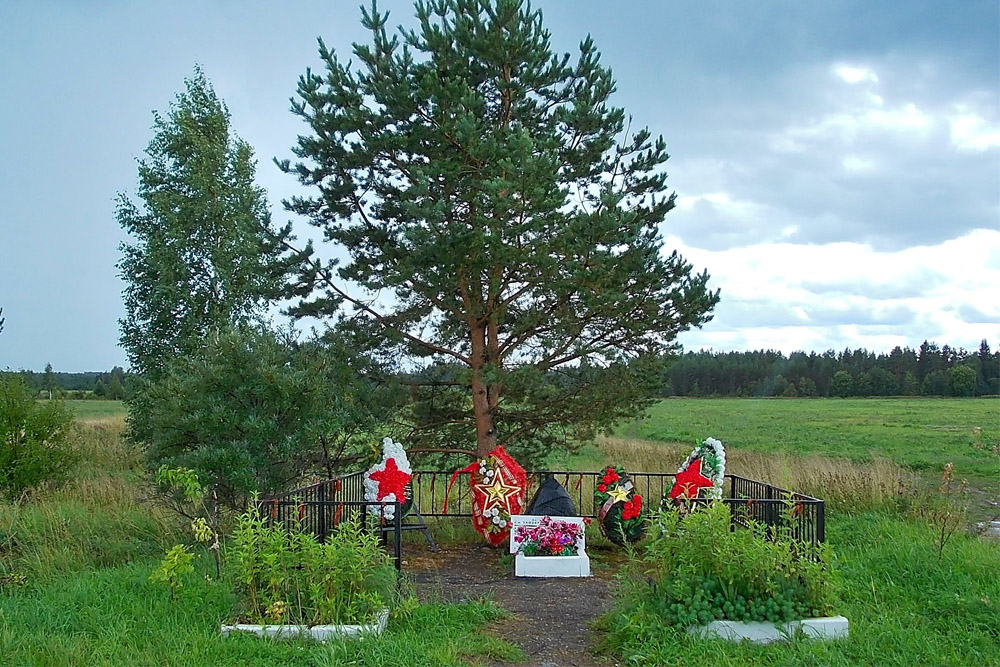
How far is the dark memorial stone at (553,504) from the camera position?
31.0 ft

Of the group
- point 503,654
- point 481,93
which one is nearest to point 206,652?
point 503,654

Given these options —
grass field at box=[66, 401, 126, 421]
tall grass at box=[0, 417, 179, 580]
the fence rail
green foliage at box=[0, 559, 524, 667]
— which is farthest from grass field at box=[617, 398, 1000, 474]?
grass field at box=[66, 401, 126, 421]

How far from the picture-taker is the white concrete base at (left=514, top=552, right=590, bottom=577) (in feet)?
28.8

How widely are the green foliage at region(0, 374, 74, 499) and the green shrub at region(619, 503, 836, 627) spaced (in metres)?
10.3

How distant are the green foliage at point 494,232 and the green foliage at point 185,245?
4.11 metres

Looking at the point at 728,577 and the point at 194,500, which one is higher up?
the point at 194,500

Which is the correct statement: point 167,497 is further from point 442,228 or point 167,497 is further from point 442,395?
point 442,228

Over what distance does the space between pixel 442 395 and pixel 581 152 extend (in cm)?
421

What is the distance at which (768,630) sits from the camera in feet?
19.7

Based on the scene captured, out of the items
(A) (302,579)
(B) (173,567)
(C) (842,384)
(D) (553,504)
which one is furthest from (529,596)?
(C) (842,384)

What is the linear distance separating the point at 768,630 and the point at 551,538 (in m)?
3.26

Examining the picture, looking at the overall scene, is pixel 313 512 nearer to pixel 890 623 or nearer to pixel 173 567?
pixel 173 567

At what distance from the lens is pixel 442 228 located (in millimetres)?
10305

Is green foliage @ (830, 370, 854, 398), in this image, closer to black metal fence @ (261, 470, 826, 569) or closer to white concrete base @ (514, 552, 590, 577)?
black metal fence @ (261, 470, 826, 569)
